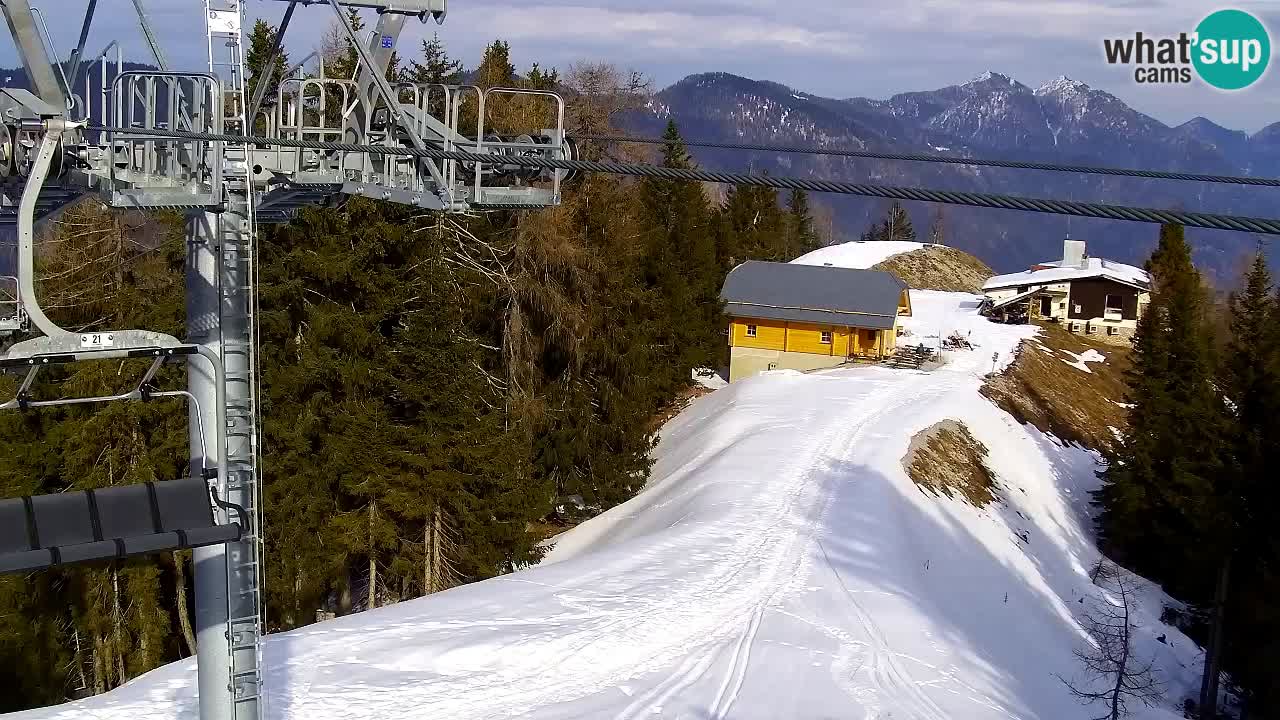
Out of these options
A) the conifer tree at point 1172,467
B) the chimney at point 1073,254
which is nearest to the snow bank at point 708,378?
the conifer tree at point 1172,467

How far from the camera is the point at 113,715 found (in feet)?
43.8

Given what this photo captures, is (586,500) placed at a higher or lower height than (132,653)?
higher

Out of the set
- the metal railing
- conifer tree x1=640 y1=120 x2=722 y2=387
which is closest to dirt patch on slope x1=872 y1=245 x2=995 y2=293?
conifer tree x1=640 y1=120 x2=722 y2=387

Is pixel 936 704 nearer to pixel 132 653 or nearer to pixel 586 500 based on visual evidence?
pixel 586 500

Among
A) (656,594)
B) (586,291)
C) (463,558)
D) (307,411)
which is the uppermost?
(586,291)

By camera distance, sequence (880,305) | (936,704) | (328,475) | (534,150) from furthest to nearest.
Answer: (880,305) → (328,475) → (936,704) → (534,150)

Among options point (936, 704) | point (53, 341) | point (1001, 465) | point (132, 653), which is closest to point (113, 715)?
point (53, 341)

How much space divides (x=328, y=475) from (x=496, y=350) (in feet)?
25.7

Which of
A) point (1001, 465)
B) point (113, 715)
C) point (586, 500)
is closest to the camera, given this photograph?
point (113, 715)

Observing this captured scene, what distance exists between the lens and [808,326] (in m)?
49.2

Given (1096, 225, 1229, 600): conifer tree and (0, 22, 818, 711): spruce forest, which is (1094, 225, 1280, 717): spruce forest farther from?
(0, 22, 818, 711): spruce forest

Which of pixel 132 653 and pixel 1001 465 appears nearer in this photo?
pixel 132 653

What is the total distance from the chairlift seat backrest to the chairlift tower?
38 cm

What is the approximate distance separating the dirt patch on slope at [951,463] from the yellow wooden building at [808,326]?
33.4ft
